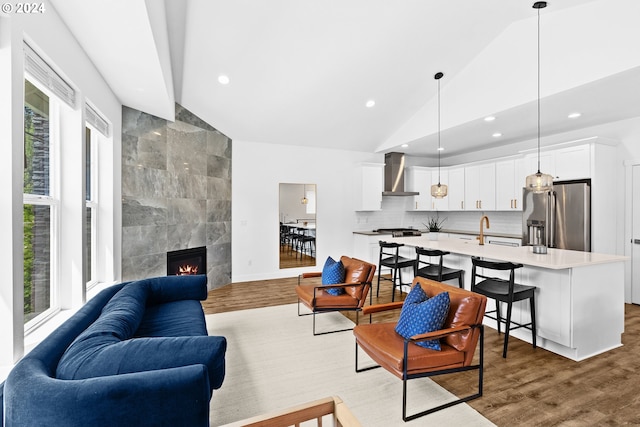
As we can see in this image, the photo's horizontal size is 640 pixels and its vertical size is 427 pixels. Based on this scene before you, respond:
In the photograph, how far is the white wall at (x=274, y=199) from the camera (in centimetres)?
607

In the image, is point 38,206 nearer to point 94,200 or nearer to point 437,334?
point 94,200

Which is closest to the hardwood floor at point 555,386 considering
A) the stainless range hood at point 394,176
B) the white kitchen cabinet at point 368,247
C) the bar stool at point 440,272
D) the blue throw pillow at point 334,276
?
the bar stool at point 440,272

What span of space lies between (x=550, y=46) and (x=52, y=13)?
4886 millimetres

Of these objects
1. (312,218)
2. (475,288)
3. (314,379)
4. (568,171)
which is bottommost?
(314,379)

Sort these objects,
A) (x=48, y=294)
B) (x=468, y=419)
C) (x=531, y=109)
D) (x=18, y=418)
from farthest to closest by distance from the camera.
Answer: (x=531, y=109), (x=48, y=294), (x=468, y=419), (x=18, y=418)

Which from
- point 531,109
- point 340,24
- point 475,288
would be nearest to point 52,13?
point 340,24

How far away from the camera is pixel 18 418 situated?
1.12m

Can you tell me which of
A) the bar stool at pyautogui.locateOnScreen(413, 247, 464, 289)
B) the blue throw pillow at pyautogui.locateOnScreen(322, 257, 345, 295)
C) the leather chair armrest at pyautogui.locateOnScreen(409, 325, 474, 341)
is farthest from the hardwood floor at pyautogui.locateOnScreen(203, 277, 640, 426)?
the blue throw pillow at pyautogui.locateOnScreen(322, 257, 345, 295)

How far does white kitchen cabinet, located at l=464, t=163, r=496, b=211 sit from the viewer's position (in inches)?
249

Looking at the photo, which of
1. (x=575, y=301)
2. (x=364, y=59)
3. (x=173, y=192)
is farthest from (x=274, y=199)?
(x=575, y=301)

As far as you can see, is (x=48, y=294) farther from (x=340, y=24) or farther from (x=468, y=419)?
(x=340, y=24)

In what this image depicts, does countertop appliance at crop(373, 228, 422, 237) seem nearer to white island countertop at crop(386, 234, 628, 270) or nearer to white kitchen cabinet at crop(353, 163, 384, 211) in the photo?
white kitchen cabinet at crop(353, 163, 384, 211)

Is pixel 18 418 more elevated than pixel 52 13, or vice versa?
pixel 52 13

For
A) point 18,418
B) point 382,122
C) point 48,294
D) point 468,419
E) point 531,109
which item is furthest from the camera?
point 382,122
